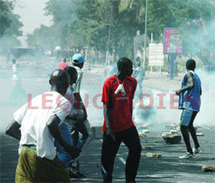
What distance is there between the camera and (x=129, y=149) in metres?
5.88

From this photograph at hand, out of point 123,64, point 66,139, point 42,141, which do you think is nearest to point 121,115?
point 123,64

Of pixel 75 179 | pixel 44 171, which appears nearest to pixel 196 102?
pixel 75 179

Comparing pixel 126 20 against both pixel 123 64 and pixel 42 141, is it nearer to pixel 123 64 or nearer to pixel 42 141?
pixel 123 64

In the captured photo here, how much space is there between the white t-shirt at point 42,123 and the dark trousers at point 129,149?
6.67 feet

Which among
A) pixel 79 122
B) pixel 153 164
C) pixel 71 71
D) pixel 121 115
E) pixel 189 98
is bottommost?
pixel 153 164

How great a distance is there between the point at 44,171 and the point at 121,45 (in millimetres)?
53067

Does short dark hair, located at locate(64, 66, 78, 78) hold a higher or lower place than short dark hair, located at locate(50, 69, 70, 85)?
lower

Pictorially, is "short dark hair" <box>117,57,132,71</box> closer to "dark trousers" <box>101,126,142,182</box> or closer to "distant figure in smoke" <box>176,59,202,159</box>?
"dark trousers" <box>101,126,142,182</box>

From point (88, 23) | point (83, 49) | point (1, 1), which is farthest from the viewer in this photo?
point (83, 49)

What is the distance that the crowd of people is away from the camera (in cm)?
387

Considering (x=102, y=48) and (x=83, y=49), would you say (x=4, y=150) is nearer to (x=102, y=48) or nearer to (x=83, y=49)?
(x=102, y=48)

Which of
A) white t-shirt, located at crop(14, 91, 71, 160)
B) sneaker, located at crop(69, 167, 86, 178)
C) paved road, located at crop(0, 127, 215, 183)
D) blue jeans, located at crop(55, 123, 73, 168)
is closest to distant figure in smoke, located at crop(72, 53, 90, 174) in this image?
sneaker, located at crop(69, 167, 86, 178)

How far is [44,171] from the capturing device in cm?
389

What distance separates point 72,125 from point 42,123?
302 centimetres
